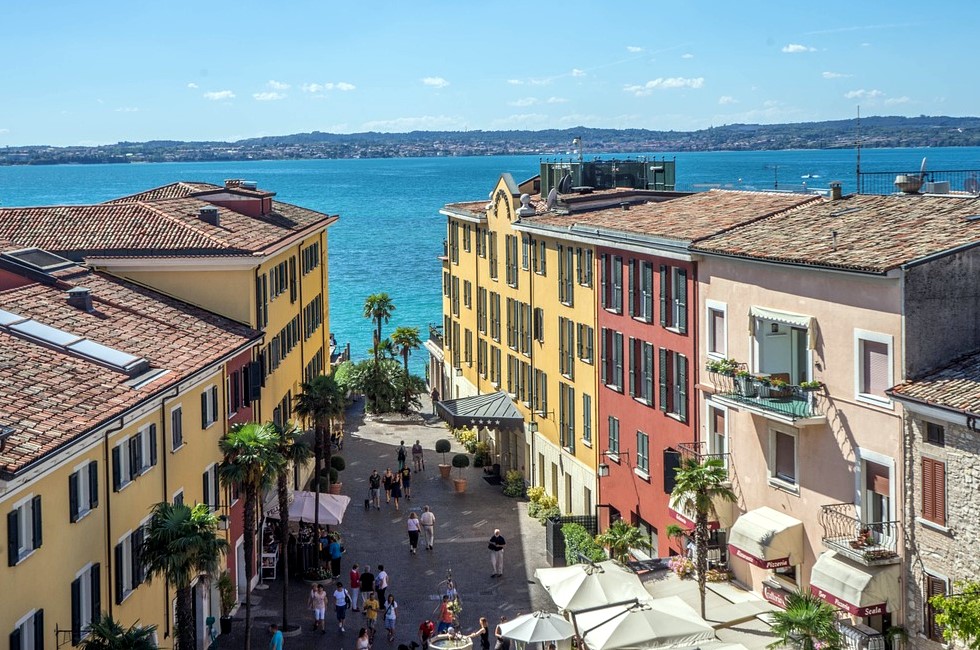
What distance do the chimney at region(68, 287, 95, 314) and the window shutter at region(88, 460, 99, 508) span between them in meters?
Answer: 8.86

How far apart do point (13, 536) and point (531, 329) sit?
3187 centimetres

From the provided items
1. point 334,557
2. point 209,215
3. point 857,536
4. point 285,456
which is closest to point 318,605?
point 285,456

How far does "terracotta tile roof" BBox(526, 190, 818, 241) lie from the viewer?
121 feet

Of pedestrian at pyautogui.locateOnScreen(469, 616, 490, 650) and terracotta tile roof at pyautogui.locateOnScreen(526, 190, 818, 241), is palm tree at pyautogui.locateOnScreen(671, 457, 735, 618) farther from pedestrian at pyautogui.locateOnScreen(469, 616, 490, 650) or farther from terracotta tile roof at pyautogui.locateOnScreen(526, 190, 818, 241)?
terracotta tile roof at pyautogui.locateOnScreen(526, 190, 818, 241)

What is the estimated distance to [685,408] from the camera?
1428 inches

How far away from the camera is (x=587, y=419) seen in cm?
4481

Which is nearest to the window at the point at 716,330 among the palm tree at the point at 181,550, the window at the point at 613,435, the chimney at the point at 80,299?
the window at the point at 613,435

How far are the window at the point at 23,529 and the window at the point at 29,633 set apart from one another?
1100 millimetres

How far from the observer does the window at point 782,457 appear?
1200 inches

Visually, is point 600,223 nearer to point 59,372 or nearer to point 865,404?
point 865,404

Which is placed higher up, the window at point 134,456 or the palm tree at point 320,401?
the window at point 134,456

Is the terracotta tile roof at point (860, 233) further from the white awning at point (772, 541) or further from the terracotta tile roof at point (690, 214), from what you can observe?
the white awning at point (772, 541)

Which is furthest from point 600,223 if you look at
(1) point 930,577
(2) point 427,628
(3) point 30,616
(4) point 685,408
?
(3) point 30,616

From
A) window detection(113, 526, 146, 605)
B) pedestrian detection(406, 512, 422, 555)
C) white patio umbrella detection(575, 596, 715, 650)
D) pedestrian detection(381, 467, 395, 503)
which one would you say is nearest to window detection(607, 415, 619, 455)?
pedestrian detection(406, 512, 422, 555)
